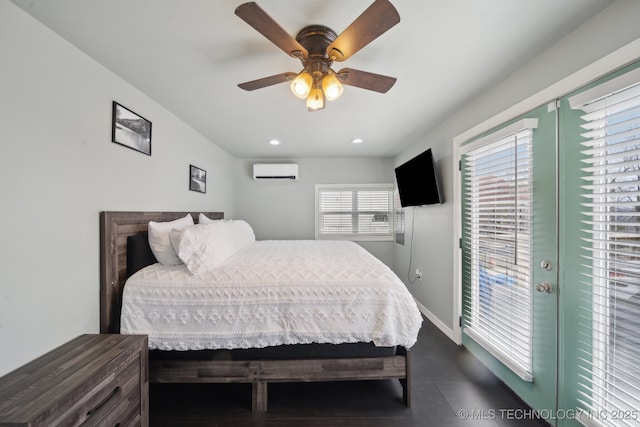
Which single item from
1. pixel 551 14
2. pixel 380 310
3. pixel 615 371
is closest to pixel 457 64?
pixel 551 14

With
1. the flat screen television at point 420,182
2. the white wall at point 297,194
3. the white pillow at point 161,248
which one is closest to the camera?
the white pillow at point 161,248

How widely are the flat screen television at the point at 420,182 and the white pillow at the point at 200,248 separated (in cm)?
240

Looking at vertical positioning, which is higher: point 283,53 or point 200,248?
point 283,53

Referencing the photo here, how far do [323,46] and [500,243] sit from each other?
1961 millimetres

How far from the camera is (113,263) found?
1.69 metres

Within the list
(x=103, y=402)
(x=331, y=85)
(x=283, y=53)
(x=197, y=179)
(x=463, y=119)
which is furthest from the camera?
(x=197, y=179)

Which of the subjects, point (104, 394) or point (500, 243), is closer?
point (104, 394)

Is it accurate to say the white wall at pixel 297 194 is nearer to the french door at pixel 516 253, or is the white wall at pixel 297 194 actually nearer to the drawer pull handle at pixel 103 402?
the french door at pixel 516 253

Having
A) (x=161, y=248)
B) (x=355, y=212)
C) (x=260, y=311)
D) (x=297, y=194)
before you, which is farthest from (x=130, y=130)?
(x=355, y=212)

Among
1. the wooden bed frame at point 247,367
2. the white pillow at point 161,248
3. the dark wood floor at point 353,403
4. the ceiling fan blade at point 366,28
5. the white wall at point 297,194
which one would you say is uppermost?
the ceiling fan blade at point 366,28

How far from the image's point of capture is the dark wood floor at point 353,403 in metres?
1.57

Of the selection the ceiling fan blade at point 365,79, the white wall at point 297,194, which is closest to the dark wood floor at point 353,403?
the ceiling fan blade at point 365,79

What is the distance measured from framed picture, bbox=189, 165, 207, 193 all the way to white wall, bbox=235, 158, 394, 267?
1.25 meters

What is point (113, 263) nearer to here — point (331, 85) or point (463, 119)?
point (331, 85)
